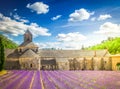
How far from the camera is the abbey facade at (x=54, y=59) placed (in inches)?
2724

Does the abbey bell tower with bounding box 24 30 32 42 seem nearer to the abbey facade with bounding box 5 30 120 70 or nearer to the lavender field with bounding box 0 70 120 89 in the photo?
the abbey facade with bounding box 5 30 120 70

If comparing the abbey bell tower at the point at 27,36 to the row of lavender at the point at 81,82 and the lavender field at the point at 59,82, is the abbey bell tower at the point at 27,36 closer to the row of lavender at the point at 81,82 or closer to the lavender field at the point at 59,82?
the row of lavender at the point at 81,82

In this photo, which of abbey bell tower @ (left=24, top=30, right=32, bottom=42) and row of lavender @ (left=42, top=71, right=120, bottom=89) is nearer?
row of lavender @ (left=42, top=71, right=120, bottom=89)

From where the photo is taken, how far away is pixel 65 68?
74.2 meters

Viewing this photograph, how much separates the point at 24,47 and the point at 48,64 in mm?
10433

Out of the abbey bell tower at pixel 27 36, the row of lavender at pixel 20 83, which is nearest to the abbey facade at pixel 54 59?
the abbey bell tower at pixel 27 36

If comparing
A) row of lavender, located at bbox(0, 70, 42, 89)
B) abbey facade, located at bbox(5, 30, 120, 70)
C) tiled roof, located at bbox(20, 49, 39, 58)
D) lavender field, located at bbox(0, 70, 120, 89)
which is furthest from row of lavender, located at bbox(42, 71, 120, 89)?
abbey facade, located at bbox(5, 30, 120, 70)

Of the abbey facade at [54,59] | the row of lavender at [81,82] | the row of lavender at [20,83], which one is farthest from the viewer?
the abbey facade at [54,59]

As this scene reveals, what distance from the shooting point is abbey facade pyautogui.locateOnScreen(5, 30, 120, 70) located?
69.2 meters

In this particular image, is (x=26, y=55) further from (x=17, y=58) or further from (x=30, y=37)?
(x=30, y=37)

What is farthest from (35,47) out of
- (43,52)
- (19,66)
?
(19,66)

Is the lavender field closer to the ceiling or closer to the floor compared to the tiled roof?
closer to the floor

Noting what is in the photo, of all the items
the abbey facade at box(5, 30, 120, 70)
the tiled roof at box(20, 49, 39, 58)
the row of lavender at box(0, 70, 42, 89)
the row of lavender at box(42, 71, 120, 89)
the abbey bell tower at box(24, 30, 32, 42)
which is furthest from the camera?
the abbey bell tower at box(24, 30, 32, 42)

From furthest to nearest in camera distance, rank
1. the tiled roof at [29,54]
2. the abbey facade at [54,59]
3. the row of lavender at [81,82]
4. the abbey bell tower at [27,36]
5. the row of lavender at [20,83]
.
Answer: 1. the abbey bell tower at [27,36]
2. the abbey facade at [54,59]
3. the tiled roof at [29,54]
4. the row of lavender at [20,83]
5. the row of lavender at [81,82]
